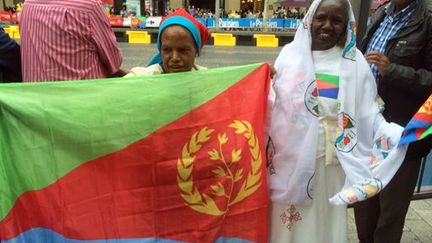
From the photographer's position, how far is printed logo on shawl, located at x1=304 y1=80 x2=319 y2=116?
7.47ft

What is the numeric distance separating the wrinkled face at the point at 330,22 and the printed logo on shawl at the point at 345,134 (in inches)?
15.7

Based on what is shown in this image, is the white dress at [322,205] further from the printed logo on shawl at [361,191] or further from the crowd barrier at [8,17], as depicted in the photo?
the crowd barrier at [8,17]

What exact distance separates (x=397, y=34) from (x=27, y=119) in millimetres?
2119

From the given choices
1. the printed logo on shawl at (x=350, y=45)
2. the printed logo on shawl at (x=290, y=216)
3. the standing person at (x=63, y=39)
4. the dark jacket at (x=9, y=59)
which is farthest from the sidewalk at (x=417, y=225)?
the dark jacket at (x=9, y=59)

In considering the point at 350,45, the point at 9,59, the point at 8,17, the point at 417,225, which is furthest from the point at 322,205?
the point at 8,17

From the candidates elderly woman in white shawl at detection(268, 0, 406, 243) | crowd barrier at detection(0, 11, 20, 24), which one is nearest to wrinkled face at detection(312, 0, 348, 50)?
elderly woman in white shawl at detection(268, 0, 406, 243)

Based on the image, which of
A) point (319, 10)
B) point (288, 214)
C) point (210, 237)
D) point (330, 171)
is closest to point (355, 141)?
point (330, 171)

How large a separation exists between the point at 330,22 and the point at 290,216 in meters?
1.05

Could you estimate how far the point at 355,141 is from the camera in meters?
2.32

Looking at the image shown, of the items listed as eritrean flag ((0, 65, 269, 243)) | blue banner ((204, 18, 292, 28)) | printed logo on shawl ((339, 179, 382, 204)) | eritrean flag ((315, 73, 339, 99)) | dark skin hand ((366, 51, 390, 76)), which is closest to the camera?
eritrean flag ((0, 65, 269, 243))

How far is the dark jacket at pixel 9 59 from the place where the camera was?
2562 millimetres

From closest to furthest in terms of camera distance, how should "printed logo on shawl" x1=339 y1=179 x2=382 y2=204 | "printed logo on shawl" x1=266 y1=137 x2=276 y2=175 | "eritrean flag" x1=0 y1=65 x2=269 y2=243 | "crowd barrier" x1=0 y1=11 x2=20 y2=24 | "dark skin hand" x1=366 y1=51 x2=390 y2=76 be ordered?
"eritrean flag" x1=0 y1=65 x2=269 y2=243
"printed logo on shawl" x1=339 y1=179 x2=382 y2=204
"printed logo on shawl" x1=266 y1=137 x2=276 y2=175
"dark skin hand" x1=366 y1=51 x2=390 y2=76
"crowd barrier" x1=0 y1=11 x2=20 y2=24

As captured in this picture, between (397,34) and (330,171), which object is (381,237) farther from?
(397,34)

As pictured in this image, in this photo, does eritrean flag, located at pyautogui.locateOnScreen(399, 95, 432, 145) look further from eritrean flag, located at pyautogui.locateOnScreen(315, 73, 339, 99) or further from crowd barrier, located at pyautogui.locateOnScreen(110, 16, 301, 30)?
crowd barrier, located at pyautogui.locateOnScreen(110, 16, 301, 30)
